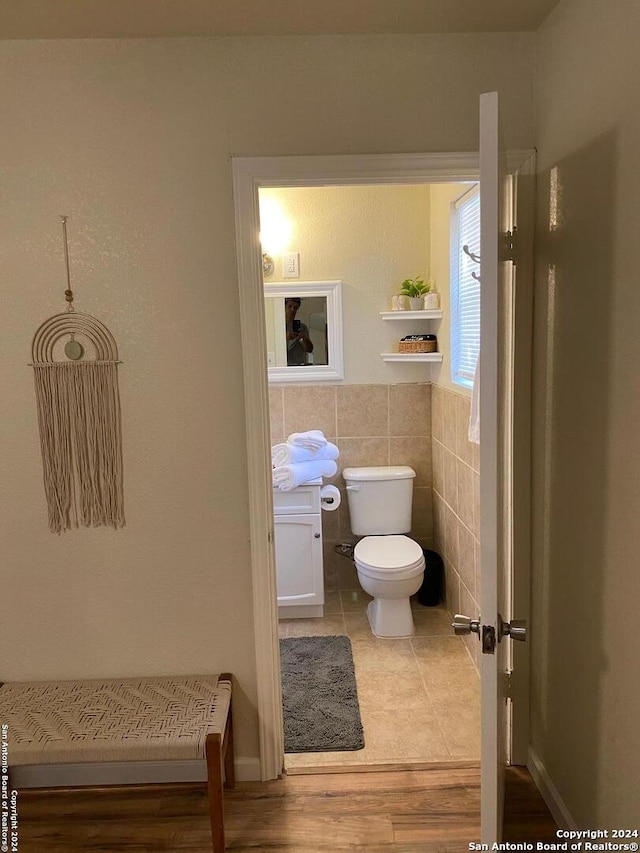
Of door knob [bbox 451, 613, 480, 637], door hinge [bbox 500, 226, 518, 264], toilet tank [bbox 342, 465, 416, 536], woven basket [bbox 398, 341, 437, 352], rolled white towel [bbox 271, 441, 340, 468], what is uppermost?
door hinge [bbox 500, 226, 518, 264]

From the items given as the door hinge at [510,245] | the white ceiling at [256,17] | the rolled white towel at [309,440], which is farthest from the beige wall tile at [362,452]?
the white ceiling at [256,17]

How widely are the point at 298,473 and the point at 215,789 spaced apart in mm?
1810

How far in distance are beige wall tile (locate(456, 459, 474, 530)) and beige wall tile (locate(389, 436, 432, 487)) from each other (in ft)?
2.15

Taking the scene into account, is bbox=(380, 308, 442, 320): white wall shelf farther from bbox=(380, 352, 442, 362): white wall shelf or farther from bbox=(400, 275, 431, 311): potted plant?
bbox=(380, 352, 442, 362): white wall shelf

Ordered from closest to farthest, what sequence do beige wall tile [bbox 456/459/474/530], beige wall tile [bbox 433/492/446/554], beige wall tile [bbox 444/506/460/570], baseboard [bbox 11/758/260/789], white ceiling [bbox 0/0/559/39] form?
1. white ceiling [bbox 0/0/559/39]
2. baseboard [bbox 11/758/260/789]
3. beige wall tile [bbox 456/459/474/530]
4. beige wall tile [bbox 444/506/460/570]
5. beige wall tile [bbox 433/492/446/554]

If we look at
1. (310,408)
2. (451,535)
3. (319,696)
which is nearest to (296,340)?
(310,408)

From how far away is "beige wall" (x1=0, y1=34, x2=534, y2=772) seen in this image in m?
1.99

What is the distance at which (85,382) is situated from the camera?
212 centimetres

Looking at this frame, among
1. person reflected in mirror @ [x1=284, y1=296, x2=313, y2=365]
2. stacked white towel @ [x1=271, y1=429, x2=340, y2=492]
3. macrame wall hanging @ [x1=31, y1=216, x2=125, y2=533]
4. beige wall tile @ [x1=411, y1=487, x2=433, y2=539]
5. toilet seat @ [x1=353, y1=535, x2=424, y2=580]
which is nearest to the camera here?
macrame wall hanging @ [x1=31, y1=216, x2=125, y2=533]

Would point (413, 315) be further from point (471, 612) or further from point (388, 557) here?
point (471, 612)

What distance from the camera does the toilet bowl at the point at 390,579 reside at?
3244 mm

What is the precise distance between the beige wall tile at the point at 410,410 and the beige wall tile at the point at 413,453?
4 centimetres

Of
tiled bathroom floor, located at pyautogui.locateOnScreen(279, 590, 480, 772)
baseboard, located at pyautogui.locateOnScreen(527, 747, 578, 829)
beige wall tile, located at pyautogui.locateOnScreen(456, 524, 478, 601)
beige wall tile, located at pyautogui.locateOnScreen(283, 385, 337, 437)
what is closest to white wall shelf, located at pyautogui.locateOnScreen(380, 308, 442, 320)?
beige wall tile, located at pyautogui.locateOnScreen(283, 385, 337, 437)

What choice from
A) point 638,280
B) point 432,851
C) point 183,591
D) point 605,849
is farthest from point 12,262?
point 605,849
